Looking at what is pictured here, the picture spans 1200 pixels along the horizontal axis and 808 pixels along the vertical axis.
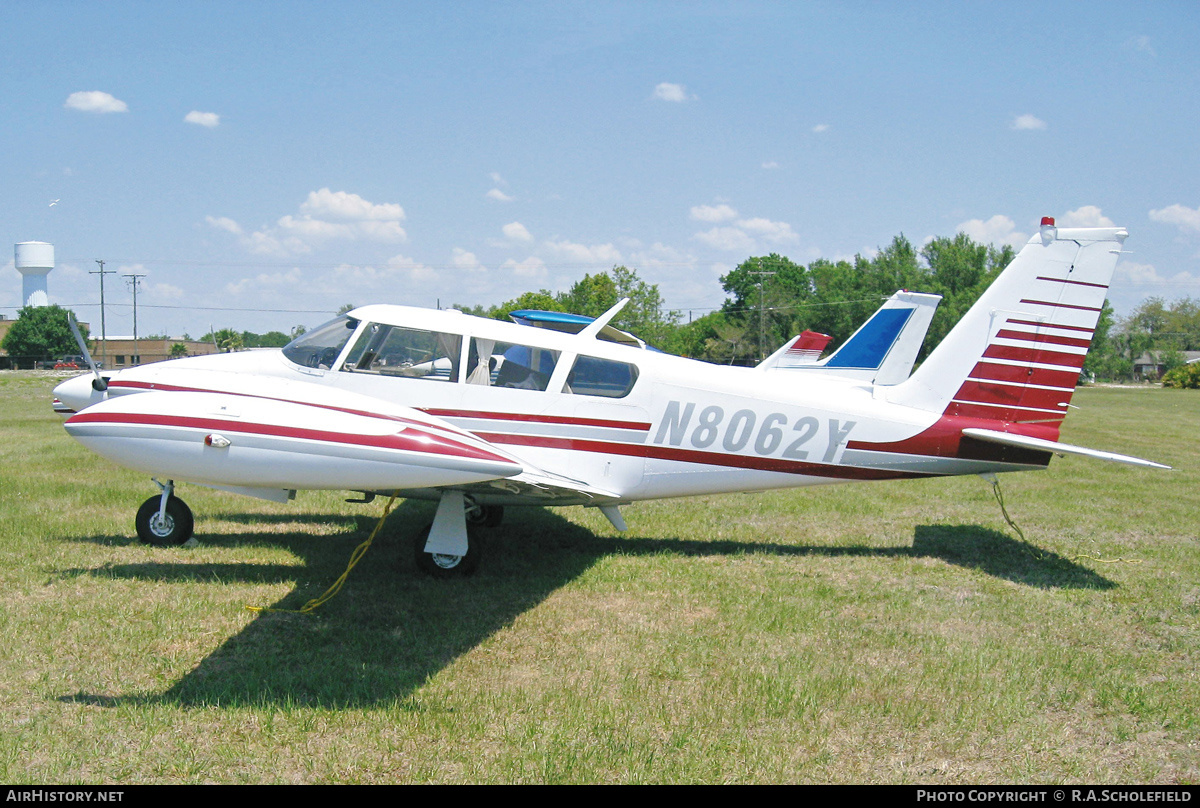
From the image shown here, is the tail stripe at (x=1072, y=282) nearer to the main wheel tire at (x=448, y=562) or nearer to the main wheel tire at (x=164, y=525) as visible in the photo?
the main wheel tire at (x=448, y=562)

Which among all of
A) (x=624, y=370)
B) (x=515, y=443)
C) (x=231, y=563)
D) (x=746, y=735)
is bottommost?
(x=231, y=563)

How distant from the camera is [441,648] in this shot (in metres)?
5.30

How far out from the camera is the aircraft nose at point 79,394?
807 centimetres

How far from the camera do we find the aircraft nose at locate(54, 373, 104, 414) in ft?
26.5

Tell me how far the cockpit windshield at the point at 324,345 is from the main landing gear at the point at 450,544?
1.70 metres

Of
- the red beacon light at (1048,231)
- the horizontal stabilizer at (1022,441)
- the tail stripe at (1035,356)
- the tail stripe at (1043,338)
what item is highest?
the red beacon light at (1048,231)

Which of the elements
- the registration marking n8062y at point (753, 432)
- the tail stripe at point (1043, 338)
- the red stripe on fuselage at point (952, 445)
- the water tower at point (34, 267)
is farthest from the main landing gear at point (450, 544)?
the water tower at point (34, 267)

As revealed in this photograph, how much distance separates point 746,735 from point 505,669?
1614 mm

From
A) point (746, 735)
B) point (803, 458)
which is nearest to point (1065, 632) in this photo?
point (803, 458)

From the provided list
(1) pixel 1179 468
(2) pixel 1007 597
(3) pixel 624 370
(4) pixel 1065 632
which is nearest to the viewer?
(4) pixel 1065 632

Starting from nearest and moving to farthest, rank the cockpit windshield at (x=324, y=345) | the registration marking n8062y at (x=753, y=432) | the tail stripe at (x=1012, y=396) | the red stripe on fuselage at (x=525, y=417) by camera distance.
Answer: the red stripe on fuselage at (x=525, y=417)
the cockpit windshield at (x=324, y=345)
the registration marking n8062y at (x=753, y=432)
the tail stripe at (x=1012, y=396)

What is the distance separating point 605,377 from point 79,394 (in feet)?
18.3

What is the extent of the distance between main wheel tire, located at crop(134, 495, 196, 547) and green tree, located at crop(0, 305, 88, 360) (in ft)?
298
